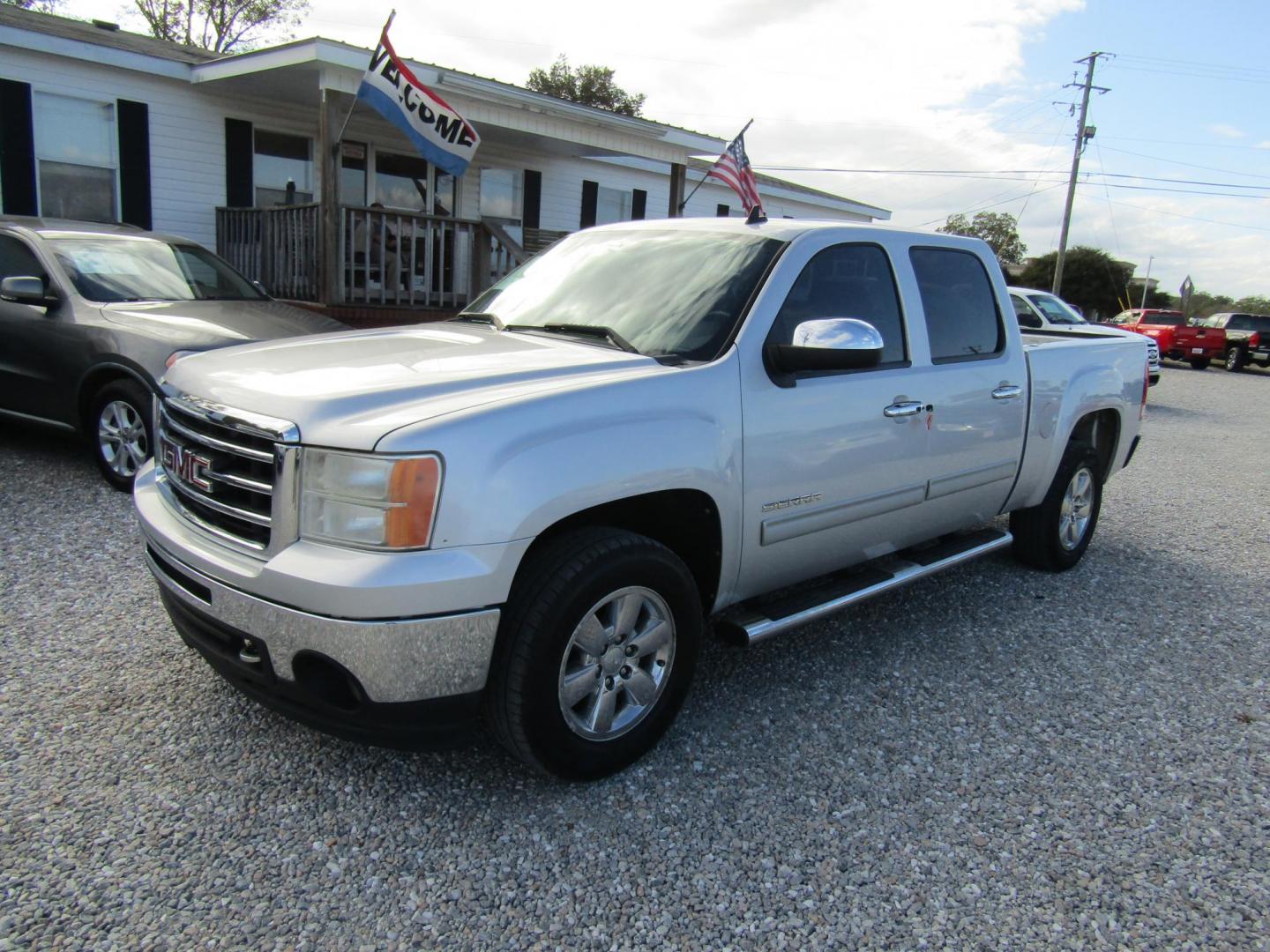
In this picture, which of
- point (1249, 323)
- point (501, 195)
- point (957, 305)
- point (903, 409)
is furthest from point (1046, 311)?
point (1249, 323)

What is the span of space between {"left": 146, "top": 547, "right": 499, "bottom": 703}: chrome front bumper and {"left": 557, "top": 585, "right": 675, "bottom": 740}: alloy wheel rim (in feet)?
0.99

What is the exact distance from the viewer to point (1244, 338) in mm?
27656

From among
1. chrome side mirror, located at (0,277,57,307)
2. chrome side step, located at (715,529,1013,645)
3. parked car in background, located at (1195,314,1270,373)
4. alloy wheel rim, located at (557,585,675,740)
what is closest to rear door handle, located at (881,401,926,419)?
chrome side step, located at (715,529,1013,645)

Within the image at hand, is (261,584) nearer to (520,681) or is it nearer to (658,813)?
(520,681)

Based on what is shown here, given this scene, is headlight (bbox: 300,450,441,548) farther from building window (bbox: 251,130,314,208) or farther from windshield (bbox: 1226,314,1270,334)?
windshield (bbox: 1226,314,1270,334)

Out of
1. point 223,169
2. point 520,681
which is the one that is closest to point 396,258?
point 223,169

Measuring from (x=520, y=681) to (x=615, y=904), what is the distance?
642 mm

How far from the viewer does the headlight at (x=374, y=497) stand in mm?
2404

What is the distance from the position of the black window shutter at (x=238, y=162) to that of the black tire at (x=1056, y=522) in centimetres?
1054

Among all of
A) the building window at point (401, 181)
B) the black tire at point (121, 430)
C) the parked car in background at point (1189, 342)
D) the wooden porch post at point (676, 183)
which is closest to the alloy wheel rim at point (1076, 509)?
the black tire at point (121, 430)

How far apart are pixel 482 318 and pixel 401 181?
11.0m

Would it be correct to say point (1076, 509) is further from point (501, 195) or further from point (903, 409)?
point (501, 195)

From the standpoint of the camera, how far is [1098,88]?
35094 millimetres

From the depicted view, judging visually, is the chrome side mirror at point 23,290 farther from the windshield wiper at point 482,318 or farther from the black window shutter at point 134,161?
the black window shutter at point 134,161
